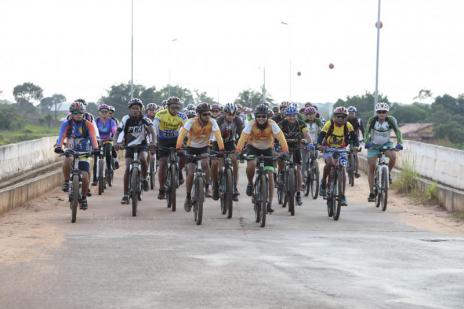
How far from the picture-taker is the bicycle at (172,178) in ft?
54.9

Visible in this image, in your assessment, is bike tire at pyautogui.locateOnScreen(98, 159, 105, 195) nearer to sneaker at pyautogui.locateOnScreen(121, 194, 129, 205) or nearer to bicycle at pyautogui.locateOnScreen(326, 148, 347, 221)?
sneaker at pyautogui.locateOnScreen(121, 194, 129, 205)

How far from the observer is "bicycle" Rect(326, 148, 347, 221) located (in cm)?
1628

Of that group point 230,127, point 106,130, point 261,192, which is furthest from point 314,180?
point 261,192

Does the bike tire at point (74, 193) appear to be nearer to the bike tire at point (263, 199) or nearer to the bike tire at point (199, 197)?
the bike tire at point (199, 197)

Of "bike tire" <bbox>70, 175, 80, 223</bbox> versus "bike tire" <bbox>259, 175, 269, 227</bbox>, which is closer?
"bike tire" <bbox>259, 175, 269, 227</bbox>

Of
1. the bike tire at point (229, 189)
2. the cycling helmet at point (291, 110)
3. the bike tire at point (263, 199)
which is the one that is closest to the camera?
the bike tire at point (263, 199)

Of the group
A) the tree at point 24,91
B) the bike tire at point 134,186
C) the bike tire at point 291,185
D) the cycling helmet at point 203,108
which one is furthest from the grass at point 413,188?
the tree at point 24,91

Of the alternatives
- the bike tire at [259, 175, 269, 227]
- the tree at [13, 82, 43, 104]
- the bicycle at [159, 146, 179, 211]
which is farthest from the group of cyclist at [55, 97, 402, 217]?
the tree at [13, 82, 43, 104]

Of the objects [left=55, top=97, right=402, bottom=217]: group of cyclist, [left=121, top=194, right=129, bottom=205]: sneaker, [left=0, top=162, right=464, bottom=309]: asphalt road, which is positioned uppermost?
[left=55, top=97, right=402, bottom=217]: group of cyclist

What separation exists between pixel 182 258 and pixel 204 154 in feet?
16.4

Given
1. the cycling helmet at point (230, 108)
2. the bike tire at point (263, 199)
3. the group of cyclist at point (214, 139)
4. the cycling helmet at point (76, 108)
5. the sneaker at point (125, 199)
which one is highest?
the cycling helmet at point (230, 108)

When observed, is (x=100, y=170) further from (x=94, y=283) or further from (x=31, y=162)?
(x=94, y=283)

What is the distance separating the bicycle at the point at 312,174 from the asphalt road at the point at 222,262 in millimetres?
3820

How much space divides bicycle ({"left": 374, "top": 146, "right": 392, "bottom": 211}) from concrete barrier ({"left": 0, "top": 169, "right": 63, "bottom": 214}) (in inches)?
250
